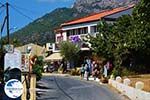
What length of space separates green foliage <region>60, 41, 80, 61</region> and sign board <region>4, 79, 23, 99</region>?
57321 mm

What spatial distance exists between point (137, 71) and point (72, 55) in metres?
21.5

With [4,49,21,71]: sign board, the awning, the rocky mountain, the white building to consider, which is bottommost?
[4,49,21,71]: sign board

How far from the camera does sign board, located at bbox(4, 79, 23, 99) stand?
1405 cm

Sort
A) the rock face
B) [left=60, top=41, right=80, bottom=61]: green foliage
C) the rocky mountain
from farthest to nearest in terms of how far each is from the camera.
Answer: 1. the rock face
2. the rocky mountain
3. [left=60, top=41, right=80, bottom=61]: green foliage

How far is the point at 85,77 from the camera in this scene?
5259 centimetres

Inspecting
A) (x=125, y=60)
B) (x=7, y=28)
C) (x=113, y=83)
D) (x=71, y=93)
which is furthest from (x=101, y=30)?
(x=71, y=93)

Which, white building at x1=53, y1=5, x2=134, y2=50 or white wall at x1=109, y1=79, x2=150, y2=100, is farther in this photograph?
white building at x1=53, y1=5, x2=134, y2=50

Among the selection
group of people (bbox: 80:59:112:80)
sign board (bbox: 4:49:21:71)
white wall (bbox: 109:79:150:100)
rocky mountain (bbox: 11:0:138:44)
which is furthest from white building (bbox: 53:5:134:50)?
sign board (bbox: 4:49:21:71)

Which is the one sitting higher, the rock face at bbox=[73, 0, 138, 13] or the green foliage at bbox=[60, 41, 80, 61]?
the rock face at bbox=[73, 0, 138, 13]

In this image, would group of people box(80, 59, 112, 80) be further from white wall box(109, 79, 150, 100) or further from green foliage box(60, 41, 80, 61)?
green foliage box(60, 41, 80, 61)

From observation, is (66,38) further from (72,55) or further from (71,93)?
(71,93)

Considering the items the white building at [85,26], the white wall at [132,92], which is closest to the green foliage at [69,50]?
the white building at [85,26]

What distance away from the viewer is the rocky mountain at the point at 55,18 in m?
119

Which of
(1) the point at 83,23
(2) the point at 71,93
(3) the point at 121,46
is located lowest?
(2) the point at 71,93
